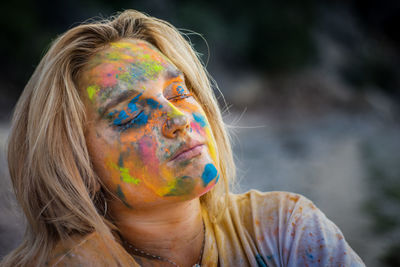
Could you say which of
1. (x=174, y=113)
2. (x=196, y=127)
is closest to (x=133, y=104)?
(x=174, y=113)

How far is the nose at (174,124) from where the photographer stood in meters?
1.44

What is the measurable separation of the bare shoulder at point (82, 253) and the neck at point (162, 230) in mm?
152

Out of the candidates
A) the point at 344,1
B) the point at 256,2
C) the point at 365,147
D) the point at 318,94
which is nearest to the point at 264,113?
the point at 318,94

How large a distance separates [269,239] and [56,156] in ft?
3.18

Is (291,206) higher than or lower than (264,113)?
higher

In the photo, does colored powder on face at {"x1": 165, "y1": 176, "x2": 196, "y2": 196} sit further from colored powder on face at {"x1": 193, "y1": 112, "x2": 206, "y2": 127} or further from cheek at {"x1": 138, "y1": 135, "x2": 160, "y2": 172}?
colored powder on face at {"x1": 193, "y1": 112, "x2": 206, "y2": 127}

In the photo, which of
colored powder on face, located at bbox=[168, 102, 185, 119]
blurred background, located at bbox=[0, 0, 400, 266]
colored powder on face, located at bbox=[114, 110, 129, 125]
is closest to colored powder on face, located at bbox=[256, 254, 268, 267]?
colored powder on face, located at bbox=[168, 102, 185, 119]

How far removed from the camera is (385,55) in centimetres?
1107

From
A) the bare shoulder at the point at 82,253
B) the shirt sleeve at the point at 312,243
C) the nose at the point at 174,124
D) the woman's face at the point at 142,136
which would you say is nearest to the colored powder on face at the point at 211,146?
the woman's face at the point at 142,136

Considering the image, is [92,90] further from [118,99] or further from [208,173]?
[208,173]

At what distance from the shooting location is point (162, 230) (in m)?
1.56

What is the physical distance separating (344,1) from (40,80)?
41.0ft

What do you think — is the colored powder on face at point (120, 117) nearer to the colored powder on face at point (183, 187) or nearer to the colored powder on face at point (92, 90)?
the colored powder on face at point (92, 90)

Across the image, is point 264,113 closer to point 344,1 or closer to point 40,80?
point 344,1
